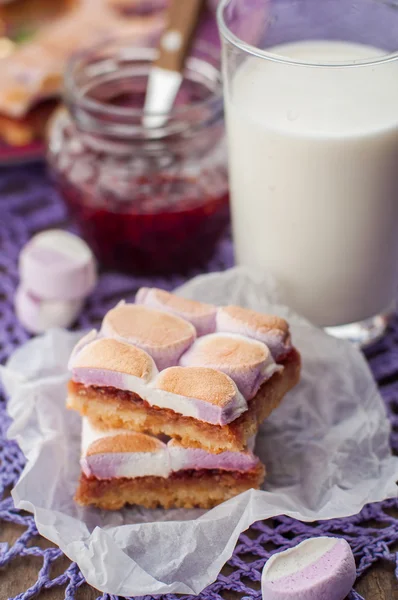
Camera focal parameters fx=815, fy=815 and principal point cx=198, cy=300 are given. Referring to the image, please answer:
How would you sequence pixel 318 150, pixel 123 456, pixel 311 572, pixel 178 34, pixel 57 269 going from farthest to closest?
1. pixel 178 34
2. pixel 57 269
3. pixel 318 150
4. pixel 123 456
5. pixel 311 572

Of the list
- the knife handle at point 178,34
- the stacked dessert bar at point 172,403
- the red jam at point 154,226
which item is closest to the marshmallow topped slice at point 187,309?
the stacked dessert bar at point 172,403

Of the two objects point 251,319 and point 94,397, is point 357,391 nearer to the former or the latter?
point 251,319

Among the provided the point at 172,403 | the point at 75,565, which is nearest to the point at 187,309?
the point at 172,403

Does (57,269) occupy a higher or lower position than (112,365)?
lower

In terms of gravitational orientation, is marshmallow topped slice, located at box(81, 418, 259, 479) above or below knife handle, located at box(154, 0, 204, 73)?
below

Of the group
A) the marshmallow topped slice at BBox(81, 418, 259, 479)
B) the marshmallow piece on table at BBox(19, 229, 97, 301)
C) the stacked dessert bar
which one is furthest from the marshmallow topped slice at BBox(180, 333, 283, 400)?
the marshmallow piece on table at BBox(19, 229, 97, 301)

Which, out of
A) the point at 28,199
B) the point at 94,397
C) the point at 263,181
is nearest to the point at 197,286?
the point at 263,181

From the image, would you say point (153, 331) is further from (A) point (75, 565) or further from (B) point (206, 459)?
(A) point (75, 565)

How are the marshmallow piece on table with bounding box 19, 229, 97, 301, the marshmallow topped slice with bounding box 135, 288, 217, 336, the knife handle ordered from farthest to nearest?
the knife handle, the marshmallow piece on table with bounding box 19, 229, 97, 301, the marshmallow topped slice with bounding box 135, 288, 217, 336

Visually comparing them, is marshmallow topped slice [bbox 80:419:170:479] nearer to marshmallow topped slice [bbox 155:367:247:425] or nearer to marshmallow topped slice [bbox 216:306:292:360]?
marshmallow topped slice [bbox 155:367:247:425]
